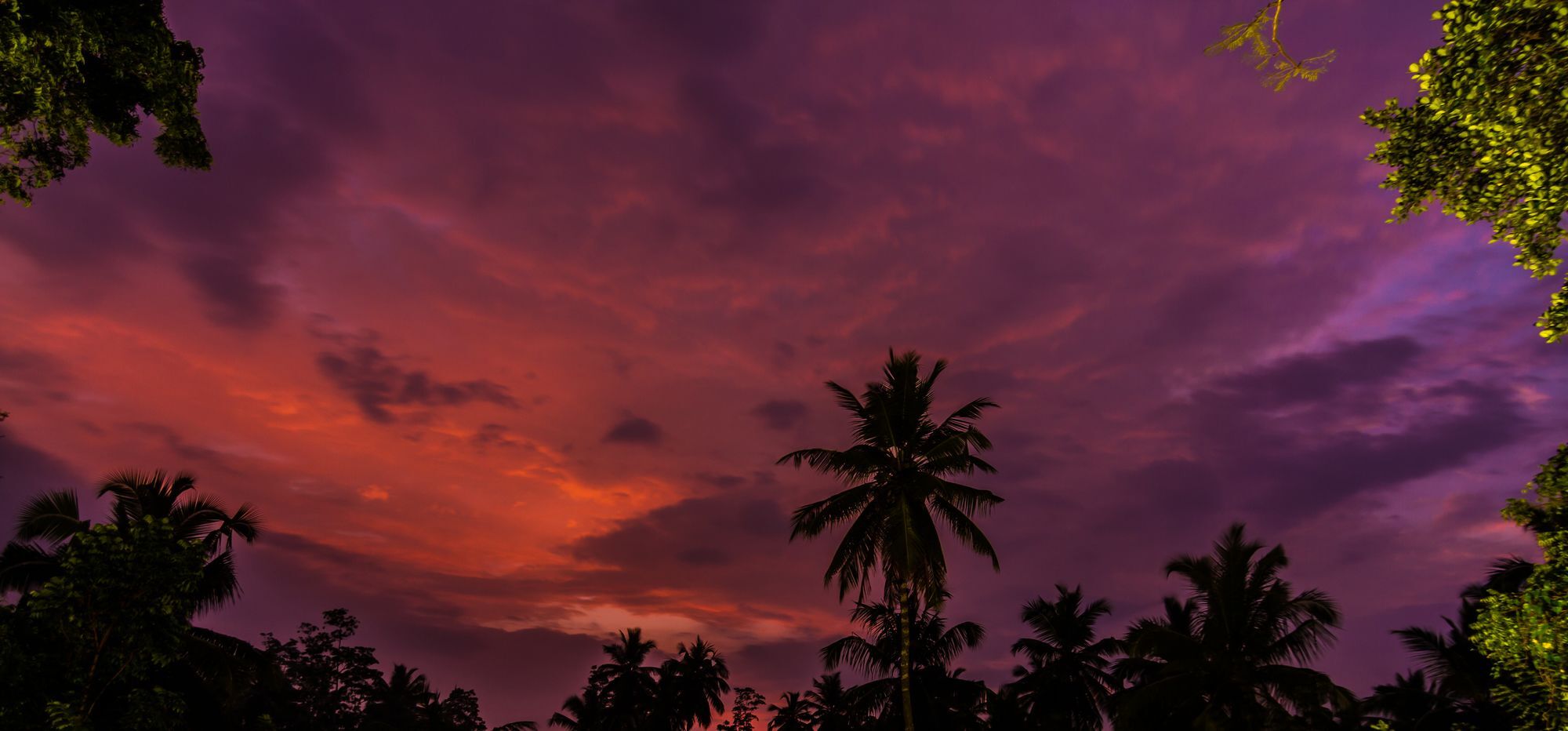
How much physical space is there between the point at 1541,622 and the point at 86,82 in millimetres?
20720

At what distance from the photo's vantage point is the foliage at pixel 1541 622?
Result: 29.3ft

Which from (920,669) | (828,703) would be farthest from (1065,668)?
(828,703)

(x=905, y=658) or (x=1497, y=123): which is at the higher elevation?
(x=1497, y=123)

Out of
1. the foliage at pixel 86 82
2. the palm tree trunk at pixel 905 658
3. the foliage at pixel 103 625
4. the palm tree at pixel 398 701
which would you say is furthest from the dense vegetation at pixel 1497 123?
the palm tree at pixel 398 701

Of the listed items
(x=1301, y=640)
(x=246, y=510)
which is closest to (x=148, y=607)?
(x=246, y=510)

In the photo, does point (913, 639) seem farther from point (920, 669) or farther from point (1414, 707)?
point (1414, 707)

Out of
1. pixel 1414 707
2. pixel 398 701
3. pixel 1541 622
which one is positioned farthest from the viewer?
pixel 398 701

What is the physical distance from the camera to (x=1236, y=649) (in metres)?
28.4

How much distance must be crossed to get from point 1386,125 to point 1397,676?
42408 millimetres

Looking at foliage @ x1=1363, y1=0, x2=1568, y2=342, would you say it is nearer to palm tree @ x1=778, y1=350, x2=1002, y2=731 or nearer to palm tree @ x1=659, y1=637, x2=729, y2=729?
palm tree @ x1=778, y1=350, x2=1002, y2=731

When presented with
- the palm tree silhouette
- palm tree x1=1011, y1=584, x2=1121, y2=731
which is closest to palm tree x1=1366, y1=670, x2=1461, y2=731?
the palm tree silhouette

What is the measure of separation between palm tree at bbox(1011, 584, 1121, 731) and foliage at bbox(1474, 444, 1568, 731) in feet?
88.8

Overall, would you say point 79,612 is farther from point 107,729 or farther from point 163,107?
point 163,107

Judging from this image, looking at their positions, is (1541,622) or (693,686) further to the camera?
(693,686)
